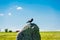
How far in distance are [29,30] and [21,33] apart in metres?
0.52

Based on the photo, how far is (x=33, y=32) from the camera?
581 inches

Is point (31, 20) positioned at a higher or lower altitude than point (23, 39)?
higher

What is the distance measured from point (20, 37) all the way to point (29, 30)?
694 mm

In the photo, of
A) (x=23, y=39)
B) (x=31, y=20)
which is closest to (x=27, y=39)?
(x=23, y=39)

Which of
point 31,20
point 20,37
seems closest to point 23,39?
point 20,37

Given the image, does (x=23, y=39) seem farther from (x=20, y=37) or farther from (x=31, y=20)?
(x=31, y=20)

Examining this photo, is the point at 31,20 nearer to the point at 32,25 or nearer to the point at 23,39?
the point at 32,25

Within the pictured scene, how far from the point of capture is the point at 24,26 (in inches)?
576

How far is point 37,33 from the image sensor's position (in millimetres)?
14922

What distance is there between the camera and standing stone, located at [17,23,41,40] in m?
14.6

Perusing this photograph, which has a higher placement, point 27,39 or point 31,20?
point 31,20

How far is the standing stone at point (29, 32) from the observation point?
14.6 m

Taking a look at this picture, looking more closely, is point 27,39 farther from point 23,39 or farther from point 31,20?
point 31,20

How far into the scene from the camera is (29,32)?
48.1ft
